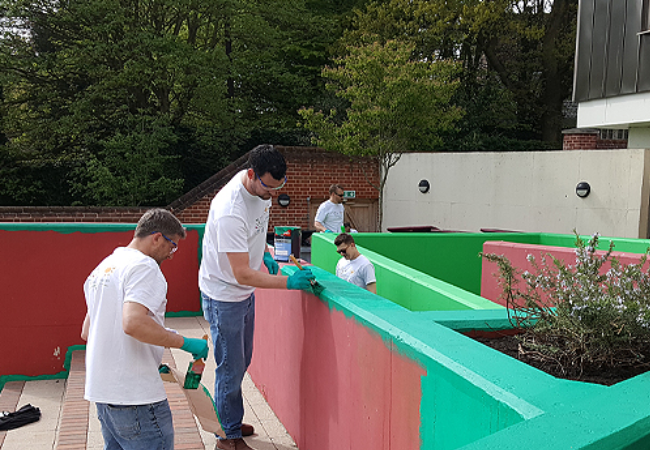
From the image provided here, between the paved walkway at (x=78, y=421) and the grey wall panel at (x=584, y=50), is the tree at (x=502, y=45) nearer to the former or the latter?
the grey wall panel at (x=584, y=50)

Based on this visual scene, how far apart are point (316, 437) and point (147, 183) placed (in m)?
15.6

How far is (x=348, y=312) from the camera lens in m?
3.41

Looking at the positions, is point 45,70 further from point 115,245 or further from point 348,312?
point 348,312

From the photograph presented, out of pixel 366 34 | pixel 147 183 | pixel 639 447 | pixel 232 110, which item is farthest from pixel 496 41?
pixel 639 447

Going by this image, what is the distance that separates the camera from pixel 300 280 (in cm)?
399

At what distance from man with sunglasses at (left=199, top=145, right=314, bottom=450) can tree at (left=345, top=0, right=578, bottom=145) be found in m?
17.9

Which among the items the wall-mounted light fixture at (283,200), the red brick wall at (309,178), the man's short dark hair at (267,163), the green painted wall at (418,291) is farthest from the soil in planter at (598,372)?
the red brick wall at (309,178)

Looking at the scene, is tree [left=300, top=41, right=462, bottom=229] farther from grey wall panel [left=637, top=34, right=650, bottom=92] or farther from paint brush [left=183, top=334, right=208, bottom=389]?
paint brush [left=183, top=334, right=208, bottom=389]

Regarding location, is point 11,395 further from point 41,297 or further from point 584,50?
point 584,50

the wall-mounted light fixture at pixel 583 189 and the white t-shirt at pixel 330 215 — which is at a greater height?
the wall-mounted light fixture at pixel 583 189

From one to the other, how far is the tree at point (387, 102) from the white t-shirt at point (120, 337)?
1297cm

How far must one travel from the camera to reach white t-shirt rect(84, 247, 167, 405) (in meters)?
3.06

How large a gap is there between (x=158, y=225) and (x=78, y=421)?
2.90 m

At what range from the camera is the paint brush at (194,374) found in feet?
11.9
